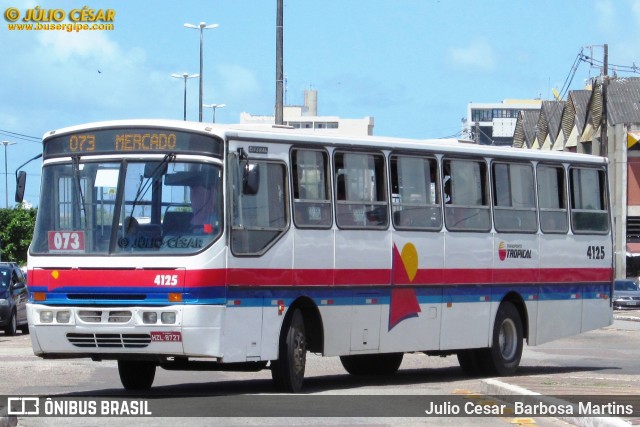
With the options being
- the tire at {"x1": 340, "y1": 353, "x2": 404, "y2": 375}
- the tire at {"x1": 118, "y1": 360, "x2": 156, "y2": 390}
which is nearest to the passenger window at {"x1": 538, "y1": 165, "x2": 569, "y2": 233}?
the tire at {"x1": 340, "y1": 353, "x2": 404, "y2": 375}

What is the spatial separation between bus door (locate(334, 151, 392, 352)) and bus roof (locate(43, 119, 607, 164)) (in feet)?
0.65

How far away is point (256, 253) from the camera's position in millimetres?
15961

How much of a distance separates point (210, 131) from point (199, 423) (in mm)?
3977

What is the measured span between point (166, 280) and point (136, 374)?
7.66 feet

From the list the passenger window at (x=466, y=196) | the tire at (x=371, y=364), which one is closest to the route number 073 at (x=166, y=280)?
Result: the passenger window at (x=466, y=196)

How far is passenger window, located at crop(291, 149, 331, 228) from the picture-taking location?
55.0 ft

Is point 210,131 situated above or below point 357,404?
above

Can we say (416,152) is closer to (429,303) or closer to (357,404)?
(429,303)

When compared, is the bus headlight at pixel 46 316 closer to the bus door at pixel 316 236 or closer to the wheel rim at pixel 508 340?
the bus door at pixel 316 236

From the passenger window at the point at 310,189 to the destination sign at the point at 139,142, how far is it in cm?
149

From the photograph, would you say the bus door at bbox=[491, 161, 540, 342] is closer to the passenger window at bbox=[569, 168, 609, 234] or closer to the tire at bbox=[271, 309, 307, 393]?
the passenger window at bbox=[569, 168, 609, 234]

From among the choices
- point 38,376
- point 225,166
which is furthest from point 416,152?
point 38,376

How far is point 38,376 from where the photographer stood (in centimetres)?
1962

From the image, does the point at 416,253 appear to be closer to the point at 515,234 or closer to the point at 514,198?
the point at 515,234
